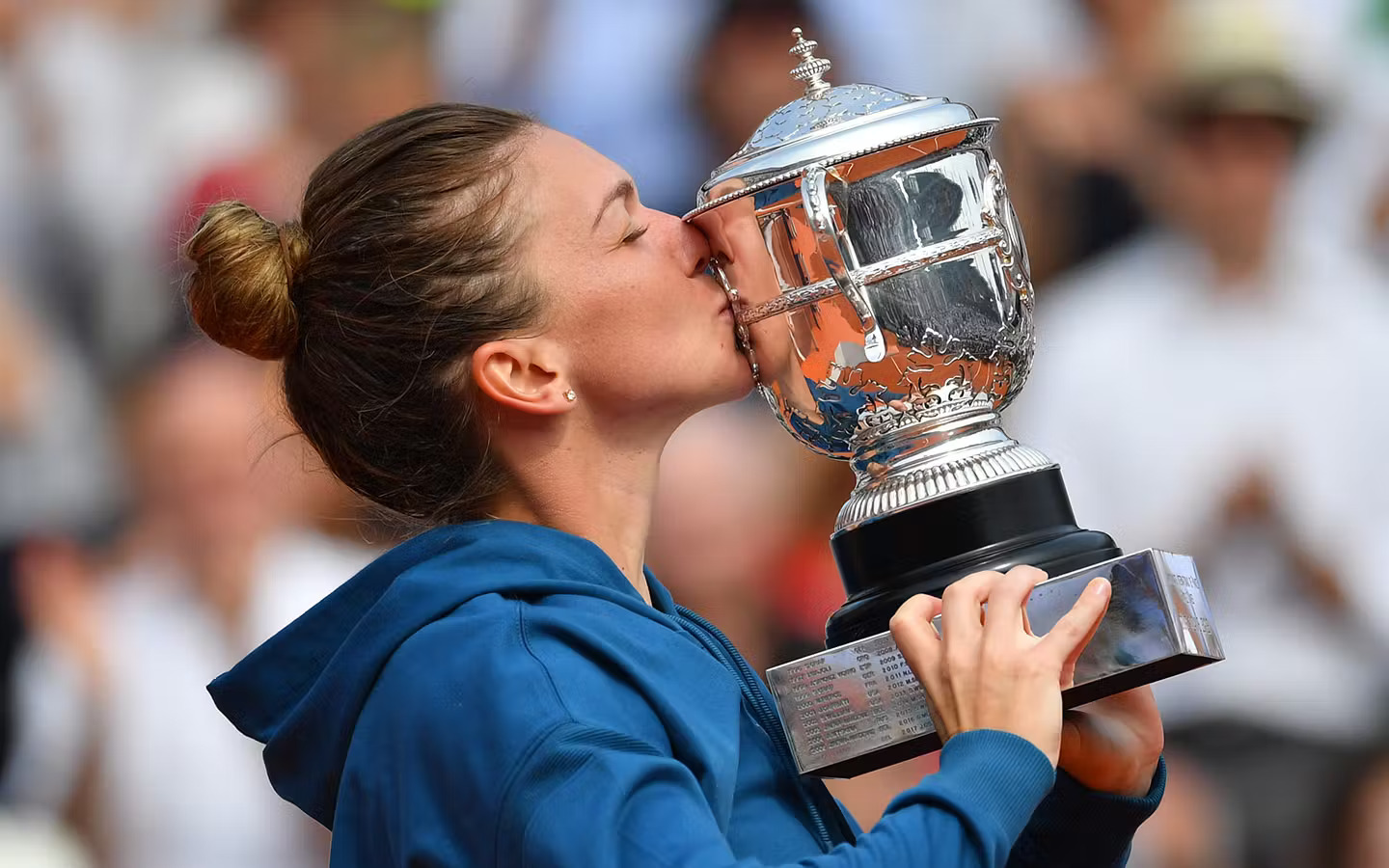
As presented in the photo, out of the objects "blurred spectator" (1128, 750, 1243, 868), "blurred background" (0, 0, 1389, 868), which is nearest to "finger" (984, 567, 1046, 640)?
"blurred background" (0, 0, 1389, 868)

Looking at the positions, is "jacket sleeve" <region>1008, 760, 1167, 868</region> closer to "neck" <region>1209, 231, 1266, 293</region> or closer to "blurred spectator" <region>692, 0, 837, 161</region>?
"neck" <region>1209, 231, 1266, 293</region>

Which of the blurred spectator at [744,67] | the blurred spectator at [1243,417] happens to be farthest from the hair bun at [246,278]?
the blurred spectator at [744,67]

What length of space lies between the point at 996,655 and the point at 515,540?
1.40ft

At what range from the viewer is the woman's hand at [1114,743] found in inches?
65.4

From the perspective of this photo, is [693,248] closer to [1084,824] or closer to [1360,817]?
[1084,824]

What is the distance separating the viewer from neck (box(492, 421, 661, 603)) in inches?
65.5

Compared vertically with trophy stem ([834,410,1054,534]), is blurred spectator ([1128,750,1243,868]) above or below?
below

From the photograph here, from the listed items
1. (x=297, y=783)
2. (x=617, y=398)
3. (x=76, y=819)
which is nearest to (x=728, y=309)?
(x=617, y=398)

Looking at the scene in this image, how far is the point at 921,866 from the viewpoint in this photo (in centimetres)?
130

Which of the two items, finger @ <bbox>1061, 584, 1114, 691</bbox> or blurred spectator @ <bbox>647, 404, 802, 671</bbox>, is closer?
finger @ <bbox>1061, 584, 1114, 691</bbox>

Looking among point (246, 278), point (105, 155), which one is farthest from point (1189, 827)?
point (105, 155)

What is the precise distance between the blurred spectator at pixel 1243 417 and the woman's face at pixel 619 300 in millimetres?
2296

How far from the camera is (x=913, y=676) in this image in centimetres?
152

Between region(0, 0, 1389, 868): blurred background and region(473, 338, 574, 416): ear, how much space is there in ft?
7.37
